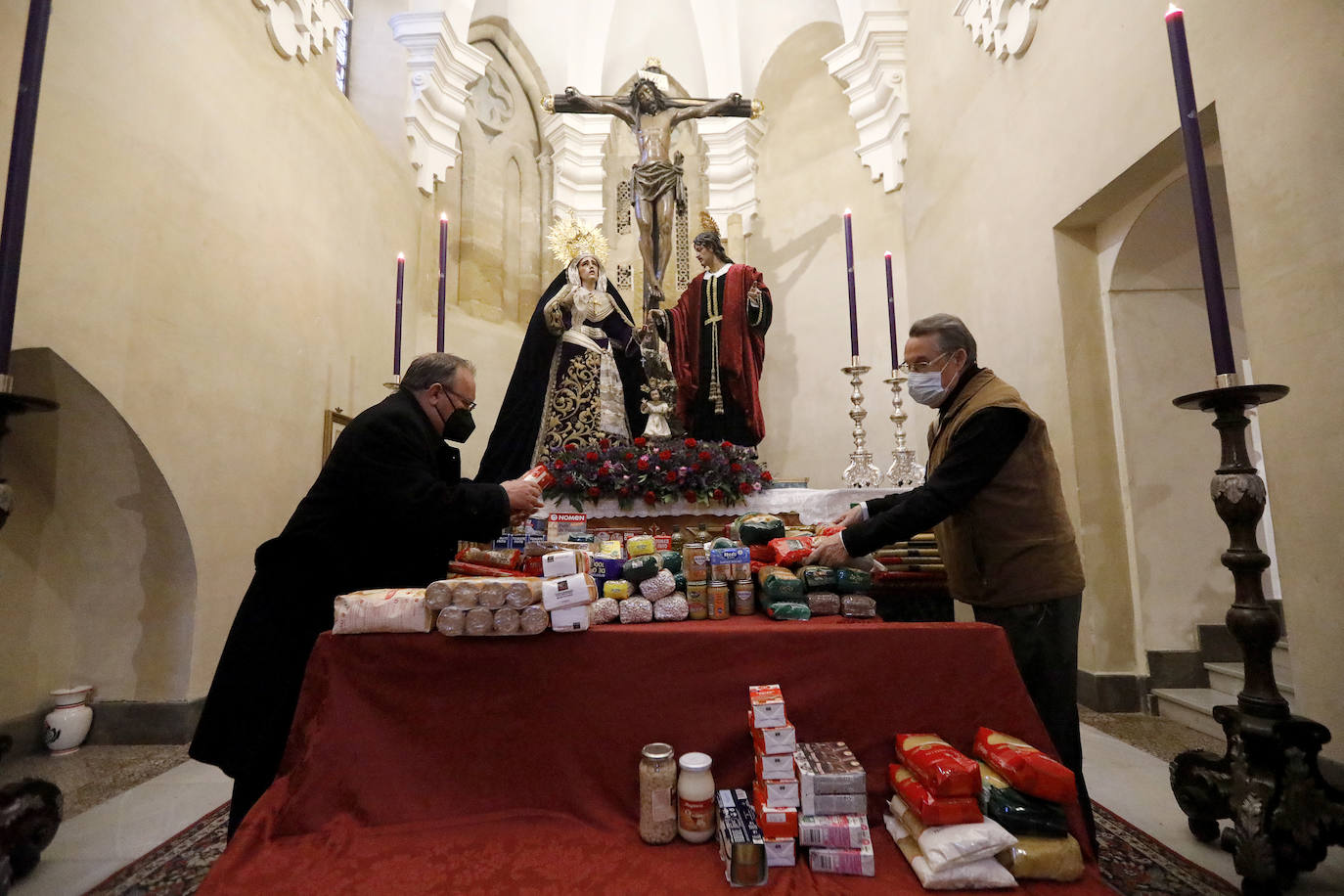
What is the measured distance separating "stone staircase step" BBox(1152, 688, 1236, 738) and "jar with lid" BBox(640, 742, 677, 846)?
2854mm

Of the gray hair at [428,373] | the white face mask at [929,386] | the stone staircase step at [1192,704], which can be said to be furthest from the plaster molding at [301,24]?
the stone staircase step at [1192,704]

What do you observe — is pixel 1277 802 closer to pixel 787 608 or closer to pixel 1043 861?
pixel 1043 861

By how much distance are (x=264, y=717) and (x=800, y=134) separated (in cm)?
697

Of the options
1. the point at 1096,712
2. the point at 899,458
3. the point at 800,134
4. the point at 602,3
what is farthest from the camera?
the point at 602,3

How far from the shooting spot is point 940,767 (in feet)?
4.22

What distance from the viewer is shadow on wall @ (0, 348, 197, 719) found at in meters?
2.96

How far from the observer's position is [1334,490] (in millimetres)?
2164

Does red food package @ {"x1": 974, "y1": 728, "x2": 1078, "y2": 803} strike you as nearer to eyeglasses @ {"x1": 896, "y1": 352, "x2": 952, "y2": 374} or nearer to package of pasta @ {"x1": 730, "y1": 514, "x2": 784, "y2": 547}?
package of pasta @ {"x1": 730, "y1": 514, "x2": 784, "y2": 547}

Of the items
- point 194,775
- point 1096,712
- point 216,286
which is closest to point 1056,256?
point 1096,712

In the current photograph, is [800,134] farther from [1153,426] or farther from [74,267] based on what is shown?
[74,267]

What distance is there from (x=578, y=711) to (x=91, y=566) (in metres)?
3.17

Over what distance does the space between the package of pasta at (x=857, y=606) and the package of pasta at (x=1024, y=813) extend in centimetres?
49

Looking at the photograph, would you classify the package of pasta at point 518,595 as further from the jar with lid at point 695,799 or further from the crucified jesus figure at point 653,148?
the crucified jesus figure at point 653,148

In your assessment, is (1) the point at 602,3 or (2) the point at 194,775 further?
(1) the point at 602,3
